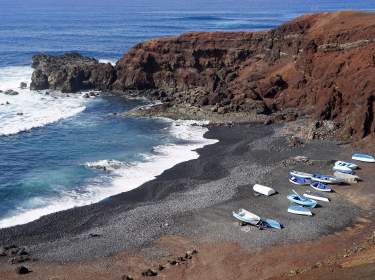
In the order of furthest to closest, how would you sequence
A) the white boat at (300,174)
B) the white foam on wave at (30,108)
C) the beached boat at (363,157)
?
the white foam on wave at (30,108)
the beached boat at (363,157)
the white boat at (300,174)

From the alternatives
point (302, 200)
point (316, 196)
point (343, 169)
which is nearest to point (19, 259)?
point (302, 200)

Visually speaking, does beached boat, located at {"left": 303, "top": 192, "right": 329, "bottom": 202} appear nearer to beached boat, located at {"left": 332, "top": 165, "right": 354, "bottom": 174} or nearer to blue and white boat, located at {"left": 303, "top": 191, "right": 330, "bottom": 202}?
blue and white boat, located at {"left": 303, "top": 191, "right": 330, "bottom": 202}

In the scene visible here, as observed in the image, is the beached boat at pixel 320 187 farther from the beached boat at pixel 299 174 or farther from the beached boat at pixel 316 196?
the beached boat at pixel 299 174

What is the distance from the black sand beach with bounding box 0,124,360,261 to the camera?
132 ft

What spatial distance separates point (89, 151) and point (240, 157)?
57.2 feet

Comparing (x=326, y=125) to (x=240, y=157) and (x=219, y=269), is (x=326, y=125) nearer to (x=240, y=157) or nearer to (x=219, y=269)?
(x=240, y=157)

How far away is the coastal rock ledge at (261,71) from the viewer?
68.1 meters

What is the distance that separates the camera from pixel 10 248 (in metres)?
39.4

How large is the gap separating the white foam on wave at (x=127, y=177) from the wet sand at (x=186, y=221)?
3.97 ft

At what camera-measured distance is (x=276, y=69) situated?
82.8 metres

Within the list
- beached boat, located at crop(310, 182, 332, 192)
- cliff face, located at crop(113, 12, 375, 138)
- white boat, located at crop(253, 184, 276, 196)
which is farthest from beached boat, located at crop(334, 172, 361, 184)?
cliff face, located at crop(113, 12, 375, 138)

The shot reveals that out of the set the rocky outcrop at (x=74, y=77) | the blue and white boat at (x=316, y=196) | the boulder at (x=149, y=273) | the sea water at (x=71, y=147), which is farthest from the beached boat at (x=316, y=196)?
the rocky outcrop at (x=74, y=77)

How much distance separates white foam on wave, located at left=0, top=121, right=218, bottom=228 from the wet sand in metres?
1.21

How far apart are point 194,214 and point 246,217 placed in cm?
452
